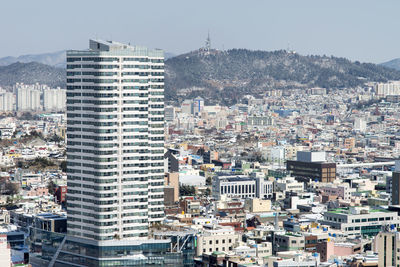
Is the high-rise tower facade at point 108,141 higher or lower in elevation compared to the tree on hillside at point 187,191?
higher

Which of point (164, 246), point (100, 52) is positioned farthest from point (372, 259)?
point (100, 52)

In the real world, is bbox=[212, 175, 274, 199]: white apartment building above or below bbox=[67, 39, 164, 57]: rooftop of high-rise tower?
below

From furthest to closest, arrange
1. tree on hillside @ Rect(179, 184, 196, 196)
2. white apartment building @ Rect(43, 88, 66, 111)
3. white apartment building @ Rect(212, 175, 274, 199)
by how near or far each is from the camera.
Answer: white apartment building @ Rect(43, 88, 66, 111), tree on hillside @ Rect(179, 184, 196, 196), white apartment building @ Rect(212, 175, 274, 199)

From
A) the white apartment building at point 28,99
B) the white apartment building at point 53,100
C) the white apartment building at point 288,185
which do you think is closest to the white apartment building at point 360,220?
the white apartment building at point 288,185

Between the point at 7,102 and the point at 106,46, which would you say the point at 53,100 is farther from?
the point at 106,46

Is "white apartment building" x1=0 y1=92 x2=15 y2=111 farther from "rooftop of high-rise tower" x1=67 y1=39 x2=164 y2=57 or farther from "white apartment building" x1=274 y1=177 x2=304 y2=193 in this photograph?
"rooftop of high-rise tower" x1=67 y1=39 x2=164 y2=57

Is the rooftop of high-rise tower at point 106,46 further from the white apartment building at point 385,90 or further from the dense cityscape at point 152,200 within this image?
the white apartment building at point 385,90

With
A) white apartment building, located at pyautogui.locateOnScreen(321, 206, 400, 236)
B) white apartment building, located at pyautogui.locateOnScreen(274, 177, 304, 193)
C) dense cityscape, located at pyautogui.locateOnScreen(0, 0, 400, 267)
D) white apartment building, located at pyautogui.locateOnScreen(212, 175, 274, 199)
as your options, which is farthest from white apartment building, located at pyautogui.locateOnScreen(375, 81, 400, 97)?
white apartment building, located at pyautogui.locateOnScreen(321, 206, 400, 236)

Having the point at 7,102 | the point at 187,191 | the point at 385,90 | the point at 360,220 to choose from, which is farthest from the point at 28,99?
the point at 360,220

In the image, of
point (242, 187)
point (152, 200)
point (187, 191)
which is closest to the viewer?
point (152, 200)
